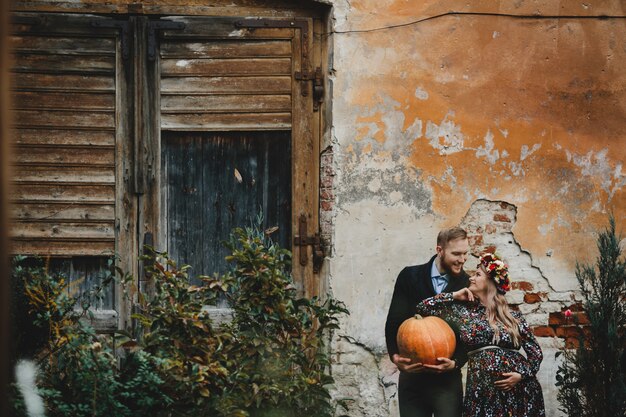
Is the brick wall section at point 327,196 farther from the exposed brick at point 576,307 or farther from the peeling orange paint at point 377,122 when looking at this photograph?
the exposed brick at point 576,307

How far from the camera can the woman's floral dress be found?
4613mm

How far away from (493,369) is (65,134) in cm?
365

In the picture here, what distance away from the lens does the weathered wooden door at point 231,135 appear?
5977 mm

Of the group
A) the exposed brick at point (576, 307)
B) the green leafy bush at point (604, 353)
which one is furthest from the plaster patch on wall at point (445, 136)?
the exposed brick at point (576, 307)

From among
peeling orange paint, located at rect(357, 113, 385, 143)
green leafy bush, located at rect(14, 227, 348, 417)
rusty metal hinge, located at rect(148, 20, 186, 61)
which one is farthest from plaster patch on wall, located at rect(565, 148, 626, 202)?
rusty metal hinge, located at rect(148, 20, 186, 61)

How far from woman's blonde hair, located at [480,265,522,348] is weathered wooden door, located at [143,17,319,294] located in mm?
1666

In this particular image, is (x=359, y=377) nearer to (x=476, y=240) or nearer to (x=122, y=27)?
(x=476, y=240)

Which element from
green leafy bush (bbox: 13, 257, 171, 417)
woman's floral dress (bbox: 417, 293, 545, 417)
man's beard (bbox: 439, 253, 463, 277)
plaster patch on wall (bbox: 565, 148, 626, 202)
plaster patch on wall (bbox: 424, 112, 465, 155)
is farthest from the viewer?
plaster patch on wall (bbox: 565, 148, 626, 202)

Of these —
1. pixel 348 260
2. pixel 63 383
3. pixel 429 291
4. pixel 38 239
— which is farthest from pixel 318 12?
pixel 63 383

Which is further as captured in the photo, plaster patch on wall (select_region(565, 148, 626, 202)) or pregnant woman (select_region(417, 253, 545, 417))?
plaster patch on wall (select_region(565, 148, 626, 202))

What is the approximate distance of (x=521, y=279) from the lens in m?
6.00

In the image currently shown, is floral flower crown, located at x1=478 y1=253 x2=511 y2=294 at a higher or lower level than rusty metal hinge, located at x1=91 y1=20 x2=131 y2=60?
lower

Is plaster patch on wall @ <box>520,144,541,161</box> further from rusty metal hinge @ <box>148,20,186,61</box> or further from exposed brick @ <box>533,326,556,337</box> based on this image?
rusty metal hinge @ <box>148,20,186,61</box>

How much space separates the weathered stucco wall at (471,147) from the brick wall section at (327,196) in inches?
1.3
